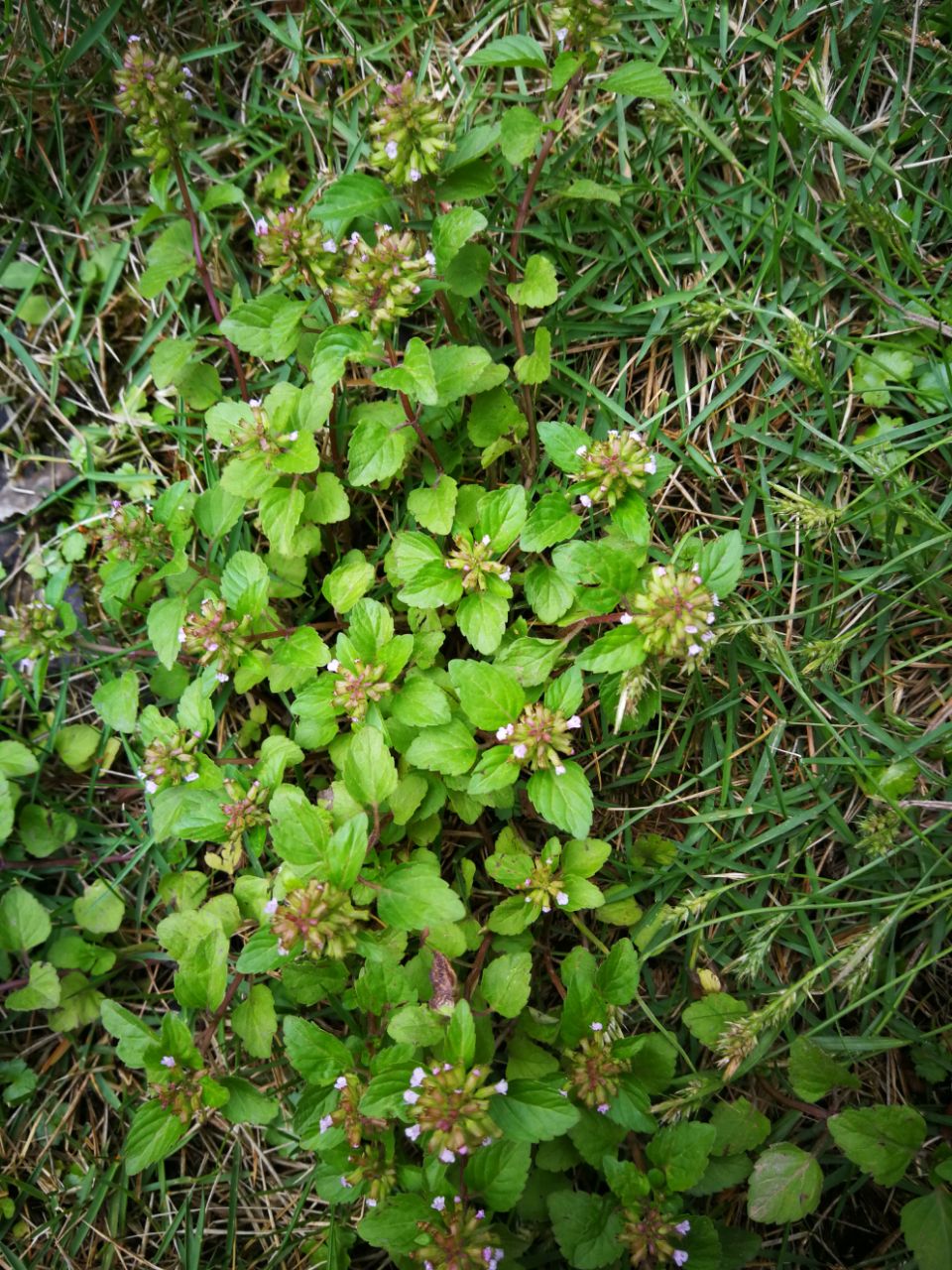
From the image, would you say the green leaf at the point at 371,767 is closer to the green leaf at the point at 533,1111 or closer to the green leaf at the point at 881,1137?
the green leaf at the point at 533,1111

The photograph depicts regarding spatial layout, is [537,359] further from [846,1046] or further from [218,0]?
[846,1046]

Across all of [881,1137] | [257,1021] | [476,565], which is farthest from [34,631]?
[881,1137]

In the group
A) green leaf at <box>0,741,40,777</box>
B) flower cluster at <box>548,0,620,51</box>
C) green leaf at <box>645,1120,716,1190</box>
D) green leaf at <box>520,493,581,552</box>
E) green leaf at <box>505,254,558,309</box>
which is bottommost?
green leaf at <box>645,1120,716,1190</box>

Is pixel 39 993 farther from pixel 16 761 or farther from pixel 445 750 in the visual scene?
pixel 445 750

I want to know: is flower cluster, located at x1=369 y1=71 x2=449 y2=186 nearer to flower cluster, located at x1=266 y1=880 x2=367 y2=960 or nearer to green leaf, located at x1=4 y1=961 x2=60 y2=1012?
flower cluster, located at x1=266 y1=880 x2=367 y2=960

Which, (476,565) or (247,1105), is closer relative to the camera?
(476,565)

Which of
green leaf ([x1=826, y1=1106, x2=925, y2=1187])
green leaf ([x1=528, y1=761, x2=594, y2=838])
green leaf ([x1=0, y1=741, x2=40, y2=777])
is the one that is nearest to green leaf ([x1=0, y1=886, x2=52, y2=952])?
green leaf ([x1=0, y1=741, x2=40, y2=777])
